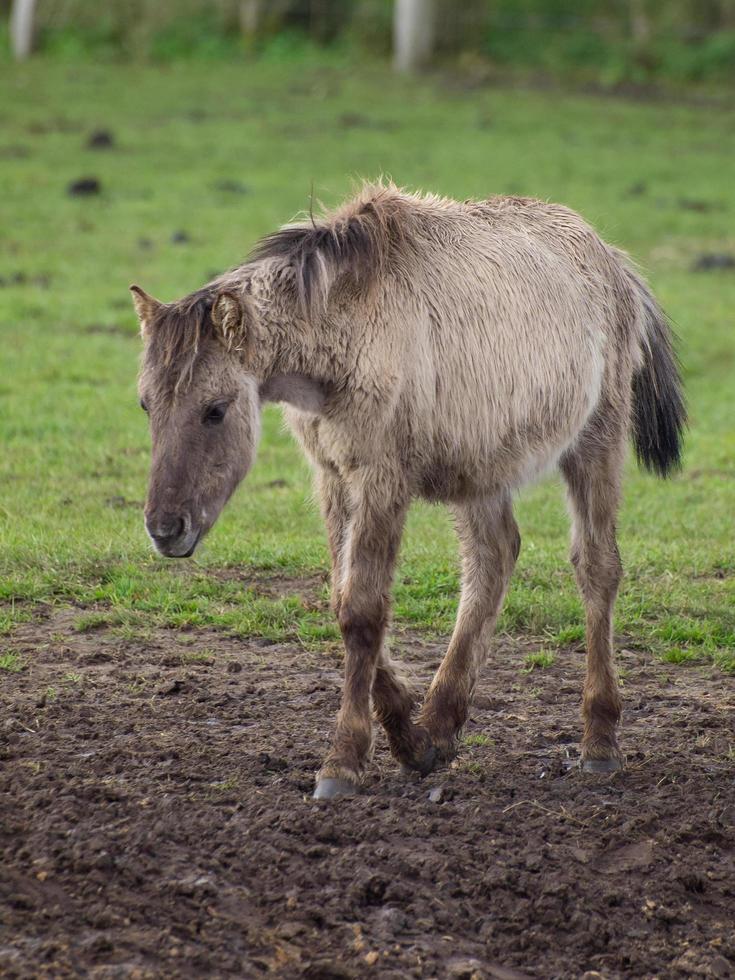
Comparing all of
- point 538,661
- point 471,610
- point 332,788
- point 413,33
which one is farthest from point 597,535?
point 413,33

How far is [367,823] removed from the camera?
192 inches

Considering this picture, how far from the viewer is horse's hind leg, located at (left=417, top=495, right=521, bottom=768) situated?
5.65 metres

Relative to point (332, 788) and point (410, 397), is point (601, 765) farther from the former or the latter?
point (410, 397)

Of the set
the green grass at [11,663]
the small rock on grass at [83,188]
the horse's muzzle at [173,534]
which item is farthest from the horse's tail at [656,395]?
the small rock on grass at [83,188]

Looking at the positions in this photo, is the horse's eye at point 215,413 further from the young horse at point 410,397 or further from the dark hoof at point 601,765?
the dark hoof at point 601,765

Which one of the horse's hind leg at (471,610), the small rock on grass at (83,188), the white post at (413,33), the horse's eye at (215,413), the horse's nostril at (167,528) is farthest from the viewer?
the white post at (413,33)

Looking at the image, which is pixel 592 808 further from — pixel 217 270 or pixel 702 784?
pixel 217 270

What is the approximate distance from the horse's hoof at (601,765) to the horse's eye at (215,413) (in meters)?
2.12

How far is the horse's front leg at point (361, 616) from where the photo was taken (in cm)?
510

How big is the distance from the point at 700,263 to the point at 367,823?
12.7 m

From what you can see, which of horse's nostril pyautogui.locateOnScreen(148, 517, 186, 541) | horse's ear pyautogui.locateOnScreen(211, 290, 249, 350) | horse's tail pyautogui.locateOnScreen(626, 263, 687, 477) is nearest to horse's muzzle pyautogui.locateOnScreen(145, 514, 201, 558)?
horse's nostril pyautogui.locateOnScreen(148, 517, 186, 541)

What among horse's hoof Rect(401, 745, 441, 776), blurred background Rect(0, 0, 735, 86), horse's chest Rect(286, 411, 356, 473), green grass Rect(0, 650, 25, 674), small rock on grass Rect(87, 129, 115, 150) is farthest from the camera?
blurred background Rect(0, 0, 735, 86)

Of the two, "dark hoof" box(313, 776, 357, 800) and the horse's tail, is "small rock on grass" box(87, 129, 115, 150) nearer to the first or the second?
the horse's tail

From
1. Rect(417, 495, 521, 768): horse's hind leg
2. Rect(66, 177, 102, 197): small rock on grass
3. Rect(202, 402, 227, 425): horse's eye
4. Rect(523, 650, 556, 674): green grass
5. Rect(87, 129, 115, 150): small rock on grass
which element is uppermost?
Rect(87, 129, 115, 150): small rock on grass
